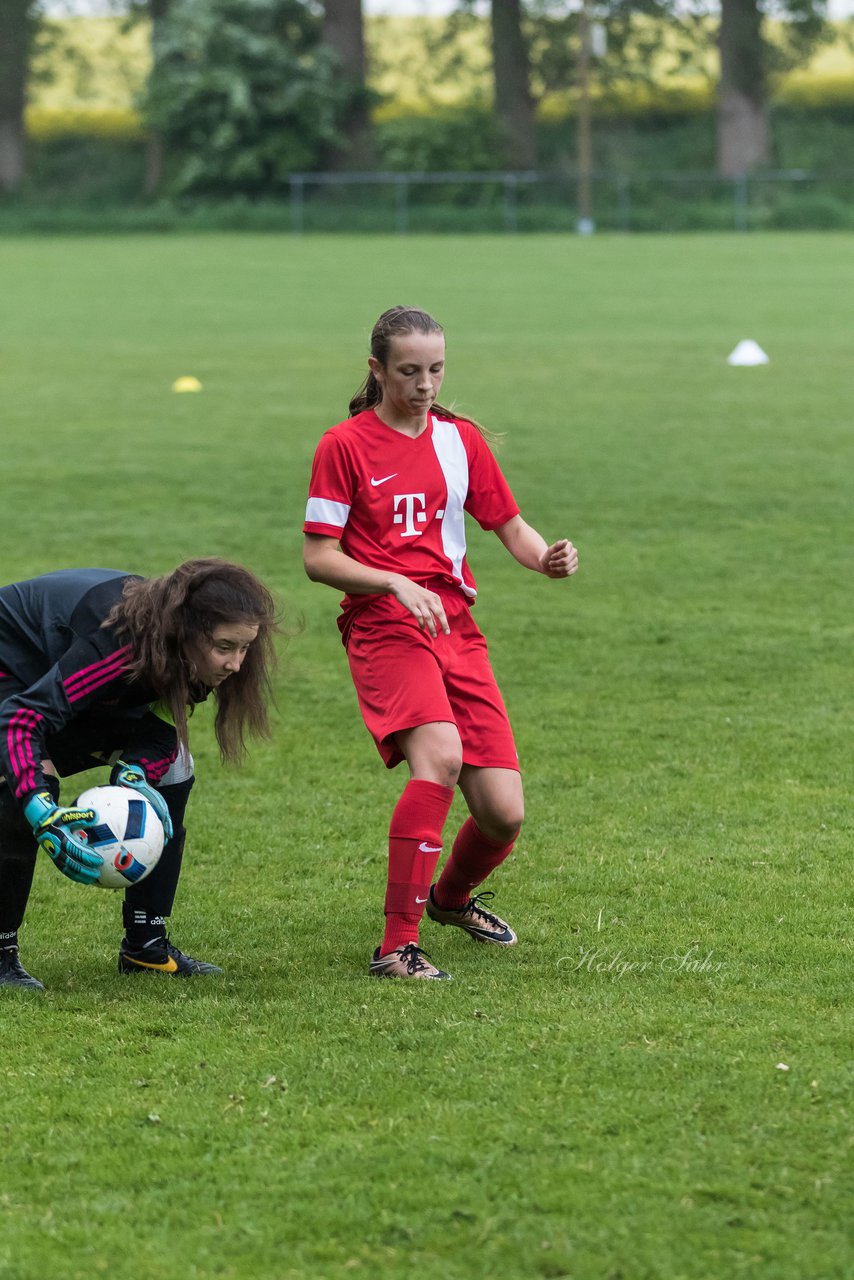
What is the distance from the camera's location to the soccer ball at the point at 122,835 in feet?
13.7

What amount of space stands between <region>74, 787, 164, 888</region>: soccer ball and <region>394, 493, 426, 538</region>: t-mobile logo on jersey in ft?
3.48

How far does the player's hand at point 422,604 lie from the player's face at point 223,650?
0.43m

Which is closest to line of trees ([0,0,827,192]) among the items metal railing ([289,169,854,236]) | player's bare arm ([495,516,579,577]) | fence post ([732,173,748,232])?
metal railing ([289,169,854,236])

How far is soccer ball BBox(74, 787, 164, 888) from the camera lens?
13.7 feet

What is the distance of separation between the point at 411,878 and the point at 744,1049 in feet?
3.37

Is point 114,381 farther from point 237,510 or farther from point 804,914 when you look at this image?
point 804,914

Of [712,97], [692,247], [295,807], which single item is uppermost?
[712,97]

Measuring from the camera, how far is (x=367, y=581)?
458cm

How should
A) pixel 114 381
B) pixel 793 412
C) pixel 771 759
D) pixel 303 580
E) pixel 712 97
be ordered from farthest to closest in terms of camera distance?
1. pixel 712 97
2. pixel 114 381
3. pixel 793 412
4. pixel 303 580
5. pixel 771 759

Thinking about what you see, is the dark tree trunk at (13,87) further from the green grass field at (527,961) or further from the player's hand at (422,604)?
the player's hand at (422,604)

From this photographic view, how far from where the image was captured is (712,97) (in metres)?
63.4

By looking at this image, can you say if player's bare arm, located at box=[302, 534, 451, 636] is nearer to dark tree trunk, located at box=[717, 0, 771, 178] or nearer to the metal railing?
the metal railing

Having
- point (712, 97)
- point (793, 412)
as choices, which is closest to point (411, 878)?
point (793, 412)

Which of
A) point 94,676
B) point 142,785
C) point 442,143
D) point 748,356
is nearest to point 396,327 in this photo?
point 94,676
